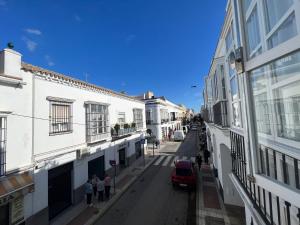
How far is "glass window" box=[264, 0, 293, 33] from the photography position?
166 centimetres

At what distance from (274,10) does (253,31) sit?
30 centimetres

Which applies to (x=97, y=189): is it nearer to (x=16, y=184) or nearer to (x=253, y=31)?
(x=16, y=184)

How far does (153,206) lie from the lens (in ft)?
32.0

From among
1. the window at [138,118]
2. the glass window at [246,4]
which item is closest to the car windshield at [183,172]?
the window at [138,118]

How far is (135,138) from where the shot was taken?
2030cm

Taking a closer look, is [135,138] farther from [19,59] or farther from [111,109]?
[19,59]

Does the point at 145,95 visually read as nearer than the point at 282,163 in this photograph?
No

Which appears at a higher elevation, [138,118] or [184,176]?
[138,118]

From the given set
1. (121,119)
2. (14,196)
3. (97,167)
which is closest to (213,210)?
(97,167)

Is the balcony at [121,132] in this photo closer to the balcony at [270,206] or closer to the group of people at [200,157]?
the group of people at [200,157]

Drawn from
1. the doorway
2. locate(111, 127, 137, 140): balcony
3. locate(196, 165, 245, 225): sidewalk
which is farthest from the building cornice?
locate(196, 165, 245, 225): sidewalk

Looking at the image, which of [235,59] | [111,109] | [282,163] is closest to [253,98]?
[235,59]

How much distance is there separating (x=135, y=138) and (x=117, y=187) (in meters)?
8.09

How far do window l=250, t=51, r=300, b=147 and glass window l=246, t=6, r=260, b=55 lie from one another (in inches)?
13.8
